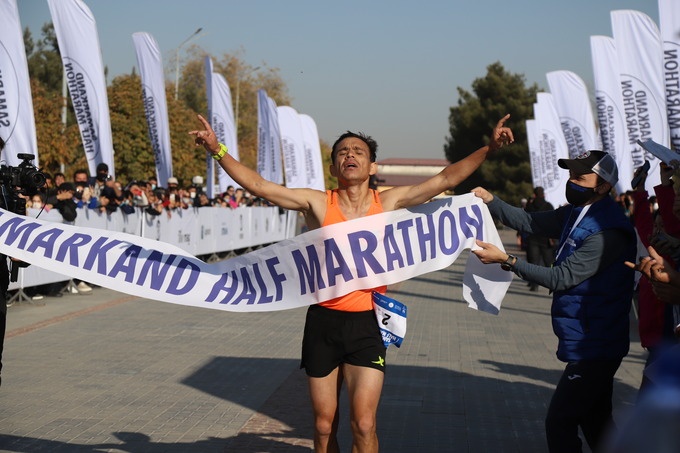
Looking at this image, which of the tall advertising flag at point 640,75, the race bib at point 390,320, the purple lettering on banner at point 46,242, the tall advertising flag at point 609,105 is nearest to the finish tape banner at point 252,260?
the purple lettering on banner at point 46,242

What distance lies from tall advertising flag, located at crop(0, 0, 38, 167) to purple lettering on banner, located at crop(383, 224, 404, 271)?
9056 mm

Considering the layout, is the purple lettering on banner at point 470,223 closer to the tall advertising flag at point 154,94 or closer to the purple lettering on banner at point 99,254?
the purple lettering on banner at point 99,254

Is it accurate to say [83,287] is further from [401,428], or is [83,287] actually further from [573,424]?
[573,424]

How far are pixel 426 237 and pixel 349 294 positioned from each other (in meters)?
0.79

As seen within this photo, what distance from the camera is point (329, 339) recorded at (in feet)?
15.5

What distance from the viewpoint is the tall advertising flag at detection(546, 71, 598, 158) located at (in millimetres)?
22859

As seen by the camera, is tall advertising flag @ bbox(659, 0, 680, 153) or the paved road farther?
tall advertising flag @ bbox(659, 0, 680, 153)

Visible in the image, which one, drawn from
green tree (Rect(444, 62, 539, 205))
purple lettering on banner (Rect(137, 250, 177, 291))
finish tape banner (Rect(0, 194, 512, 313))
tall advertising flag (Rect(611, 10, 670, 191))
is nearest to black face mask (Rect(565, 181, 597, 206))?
finish tape banner (Rect(0, 194, 512, 313))

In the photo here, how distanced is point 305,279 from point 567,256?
153cm

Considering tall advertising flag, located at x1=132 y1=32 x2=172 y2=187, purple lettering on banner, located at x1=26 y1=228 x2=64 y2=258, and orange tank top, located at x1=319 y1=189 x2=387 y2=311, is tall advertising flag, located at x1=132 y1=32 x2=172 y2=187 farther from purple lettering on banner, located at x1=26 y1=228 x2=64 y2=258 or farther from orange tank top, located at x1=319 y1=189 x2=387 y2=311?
orange tank top, located at x1=319 y1=189 x2=387 y2=311

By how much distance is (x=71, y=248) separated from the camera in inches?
218

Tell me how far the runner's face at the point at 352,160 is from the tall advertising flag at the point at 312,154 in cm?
Result: 2783

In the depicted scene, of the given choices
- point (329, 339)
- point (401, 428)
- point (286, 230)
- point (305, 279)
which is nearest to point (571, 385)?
point (329, 339)

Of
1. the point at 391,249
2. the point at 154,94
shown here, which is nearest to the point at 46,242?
the point at 391,249
